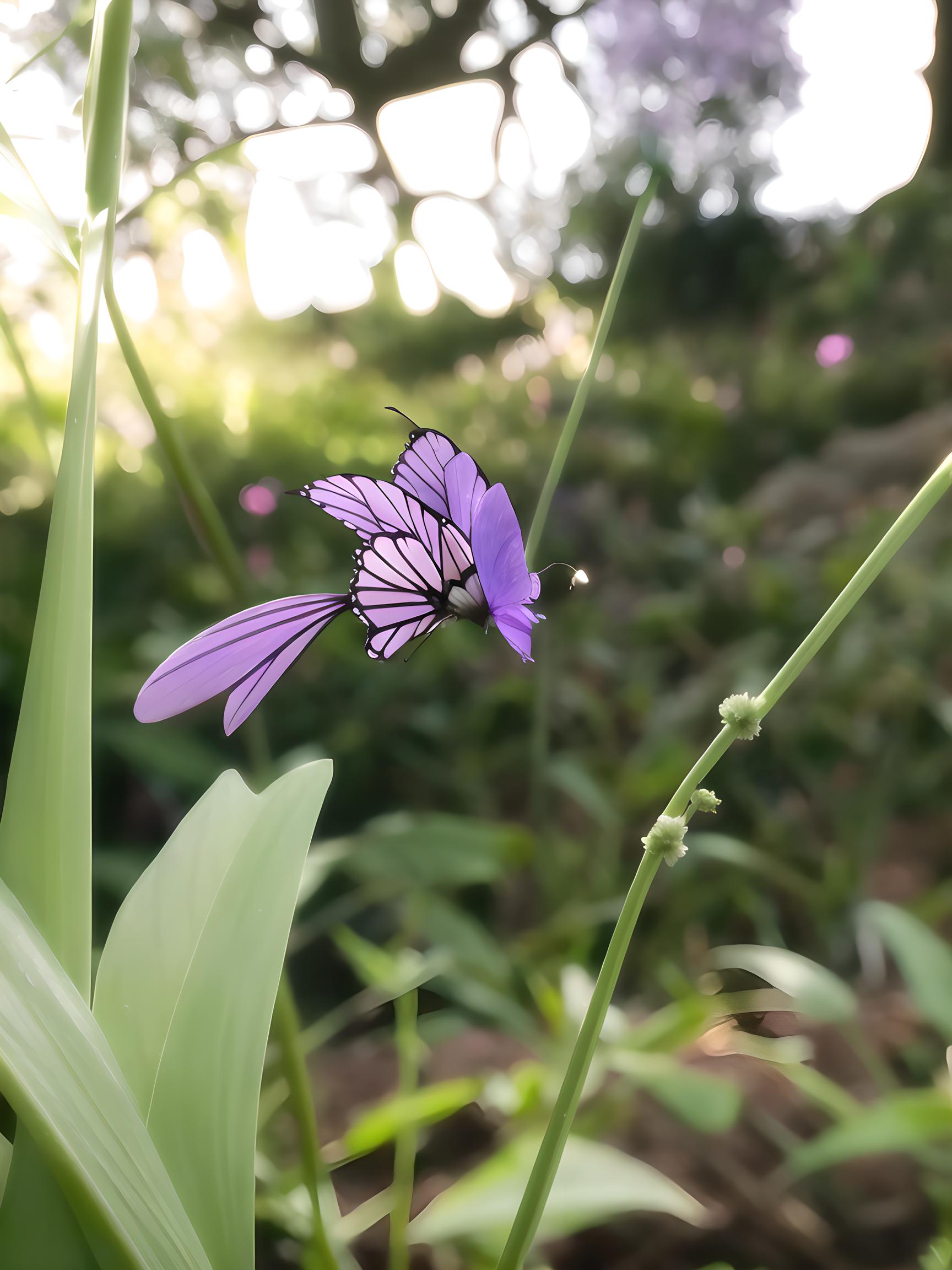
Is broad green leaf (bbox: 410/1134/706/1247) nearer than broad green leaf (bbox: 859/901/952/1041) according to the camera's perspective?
Yes

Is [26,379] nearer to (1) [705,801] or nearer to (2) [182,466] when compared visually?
(2) [182,466]

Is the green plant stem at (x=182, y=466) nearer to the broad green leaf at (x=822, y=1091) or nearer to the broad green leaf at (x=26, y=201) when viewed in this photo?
the broad green leaf at (x=26, y=201)

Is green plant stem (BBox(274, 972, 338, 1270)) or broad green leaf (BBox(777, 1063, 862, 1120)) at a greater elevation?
green plant stem (BBox(274, 972, 338, 1270))

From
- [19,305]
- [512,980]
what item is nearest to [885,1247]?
[512,980]

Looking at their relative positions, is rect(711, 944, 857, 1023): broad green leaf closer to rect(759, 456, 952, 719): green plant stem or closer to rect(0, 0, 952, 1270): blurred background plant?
rect(0, 0, 952, 1270): blurred background plant

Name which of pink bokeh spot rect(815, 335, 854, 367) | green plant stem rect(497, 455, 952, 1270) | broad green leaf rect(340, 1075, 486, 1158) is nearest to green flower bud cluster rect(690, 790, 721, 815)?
green plant stem rect(497, 455, 952, 1270)

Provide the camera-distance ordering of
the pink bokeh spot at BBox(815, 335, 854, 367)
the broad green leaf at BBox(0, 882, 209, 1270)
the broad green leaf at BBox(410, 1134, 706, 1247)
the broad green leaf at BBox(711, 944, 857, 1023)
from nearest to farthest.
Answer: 1. the broad green leaf at BBox(0, 882, 209, 1270)
2. the broad green leaf at BBox(410, 1134, 706, 1247)
3. the broad green leaf at BBox(711, 944, 857, 1023)
4. the pink bokeh spot at BBox(815, 335, 854, 367)

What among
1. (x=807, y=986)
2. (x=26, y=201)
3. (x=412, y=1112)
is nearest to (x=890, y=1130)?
(x=807, y=986)
